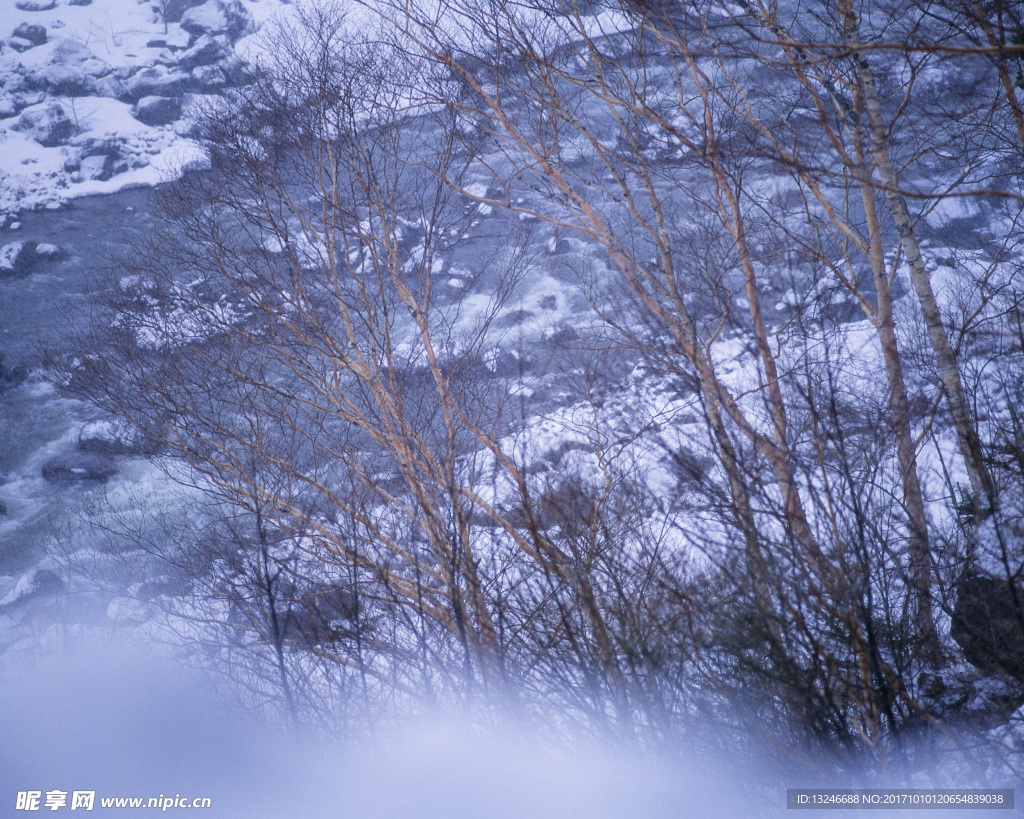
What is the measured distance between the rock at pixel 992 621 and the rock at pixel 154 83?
12994 mm

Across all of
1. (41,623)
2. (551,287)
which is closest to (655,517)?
(551,287)

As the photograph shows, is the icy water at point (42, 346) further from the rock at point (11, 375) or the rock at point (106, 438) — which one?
the rock at point (106, 438)

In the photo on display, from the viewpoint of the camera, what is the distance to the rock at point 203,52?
10203 millimetres

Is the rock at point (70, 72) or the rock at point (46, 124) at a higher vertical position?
the rock at point (70, 72)

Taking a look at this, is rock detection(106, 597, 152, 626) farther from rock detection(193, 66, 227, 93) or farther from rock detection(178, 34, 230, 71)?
rock detection(178, 34, 230, 71)

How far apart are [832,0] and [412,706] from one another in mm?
6746

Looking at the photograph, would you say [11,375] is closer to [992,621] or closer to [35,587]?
[35,587]

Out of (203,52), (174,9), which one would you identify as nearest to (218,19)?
(203,52)

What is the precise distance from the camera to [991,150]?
195 inches

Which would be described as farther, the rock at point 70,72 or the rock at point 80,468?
the rock at point 70,72

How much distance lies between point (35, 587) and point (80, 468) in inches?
82.7

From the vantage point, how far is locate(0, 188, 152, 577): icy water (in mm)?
7805

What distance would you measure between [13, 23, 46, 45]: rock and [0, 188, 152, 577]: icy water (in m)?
2.72

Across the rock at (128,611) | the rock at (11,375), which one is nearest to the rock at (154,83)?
the rock at (11,375)
